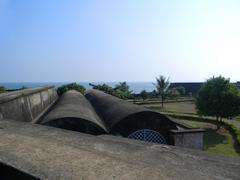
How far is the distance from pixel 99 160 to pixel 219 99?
23.6m

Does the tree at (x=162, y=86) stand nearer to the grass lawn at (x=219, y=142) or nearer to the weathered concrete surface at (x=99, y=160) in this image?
the grass lawn at (x=219, y=142)

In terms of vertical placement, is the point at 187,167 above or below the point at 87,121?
above

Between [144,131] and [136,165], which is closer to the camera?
[136,165]

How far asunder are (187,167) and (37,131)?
1903 mm

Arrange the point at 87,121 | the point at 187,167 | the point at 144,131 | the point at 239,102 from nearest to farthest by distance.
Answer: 1. the point at 187,167
2. the point at 87,121
3. the point at 144,131
4. the point at 239,102

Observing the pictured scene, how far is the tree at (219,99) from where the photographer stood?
22531 mm

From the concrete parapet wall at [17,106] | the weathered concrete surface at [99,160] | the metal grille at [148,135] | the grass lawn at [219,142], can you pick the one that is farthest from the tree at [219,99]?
the weathered concrete surface at [99,160]

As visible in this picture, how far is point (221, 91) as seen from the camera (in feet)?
75.8

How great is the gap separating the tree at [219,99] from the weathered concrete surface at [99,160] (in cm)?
2235

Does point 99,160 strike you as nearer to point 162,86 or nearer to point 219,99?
point 219,99

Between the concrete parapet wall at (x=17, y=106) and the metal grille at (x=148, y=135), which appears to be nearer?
the concrete parapet wall at (x=17, y=106)

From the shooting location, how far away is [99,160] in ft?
5.86

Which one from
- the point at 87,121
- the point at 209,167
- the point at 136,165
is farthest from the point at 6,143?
the point at 87,121

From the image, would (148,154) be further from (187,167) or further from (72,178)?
(72,178)
